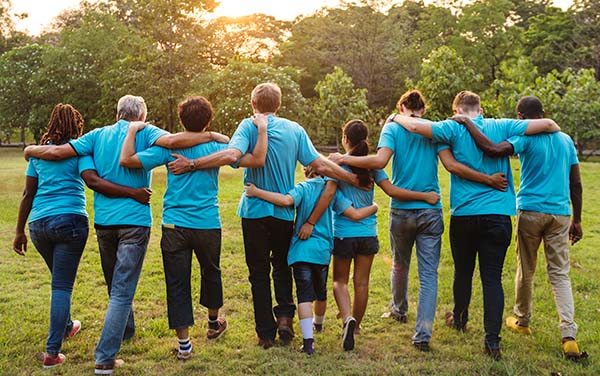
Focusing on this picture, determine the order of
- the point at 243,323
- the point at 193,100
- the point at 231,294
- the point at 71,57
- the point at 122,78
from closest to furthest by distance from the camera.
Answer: the point at 193,100
the point at 243,323
the point at 231,294
the point at 122,78
the point at 71,57

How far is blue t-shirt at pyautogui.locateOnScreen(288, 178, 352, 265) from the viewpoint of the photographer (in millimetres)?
4355

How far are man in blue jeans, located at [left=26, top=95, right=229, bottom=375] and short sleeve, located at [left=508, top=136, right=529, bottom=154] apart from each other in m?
2.27

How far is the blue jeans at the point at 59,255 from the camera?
13.3ft

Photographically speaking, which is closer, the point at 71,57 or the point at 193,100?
the point at 193,100

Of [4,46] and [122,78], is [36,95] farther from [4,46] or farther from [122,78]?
[122,78]

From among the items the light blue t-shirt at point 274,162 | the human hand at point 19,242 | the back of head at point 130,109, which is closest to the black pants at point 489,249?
the light blue t-shirt at point 274,162

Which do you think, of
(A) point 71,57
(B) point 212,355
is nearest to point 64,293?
(B) point 212,355

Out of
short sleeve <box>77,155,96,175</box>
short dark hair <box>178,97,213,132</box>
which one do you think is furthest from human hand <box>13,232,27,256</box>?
short dark hair <box>178,97,213,132</box>

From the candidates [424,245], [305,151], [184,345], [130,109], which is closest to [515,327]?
[424,245]

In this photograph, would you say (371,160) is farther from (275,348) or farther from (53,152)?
(53,152)

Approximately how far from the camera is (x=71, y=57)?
3559 cm

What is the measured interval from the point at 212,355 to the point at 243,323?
85 cm

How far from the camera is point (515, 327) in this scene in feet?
15.9

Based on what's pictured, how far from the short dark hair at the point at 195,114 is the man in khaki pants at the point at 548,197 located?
6.45 ft
